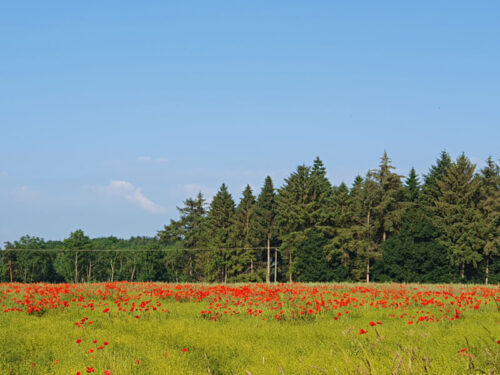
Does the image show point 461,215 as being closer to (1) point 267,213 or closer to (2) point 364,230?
(2) point 364,230

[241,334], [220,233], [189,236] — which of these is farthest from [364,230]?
[241,334]

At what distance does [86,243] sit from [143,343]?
281ft

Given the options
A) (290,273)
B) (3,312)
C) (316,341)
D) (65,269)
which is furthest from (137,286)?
(65,269)

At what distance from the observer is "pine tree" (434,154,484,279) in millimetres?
51094

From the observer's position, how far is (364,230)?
55.8 meters

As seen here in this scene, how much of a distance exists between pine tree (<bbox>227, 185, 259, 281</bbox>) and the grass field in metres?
47.4

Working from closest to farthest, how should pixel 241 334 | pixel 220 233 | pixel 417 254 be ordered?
pixel 241 334, pixel 417 254, pixel 220 233

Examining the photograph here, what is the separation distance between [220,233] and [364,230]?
70.1 ft

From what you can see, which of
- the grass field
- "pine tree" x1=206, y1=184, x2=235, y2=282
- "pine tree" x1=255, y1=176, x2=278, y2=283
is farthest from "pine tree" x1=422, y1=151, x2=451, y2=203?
the grass field

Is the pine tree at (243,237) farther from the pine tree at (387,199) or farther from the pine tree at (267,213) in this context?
the pine tree at (387,199)

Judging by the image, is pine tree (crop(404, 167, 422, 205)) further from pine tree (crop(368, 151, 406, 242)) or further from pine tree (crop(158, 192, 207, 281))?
pine tree (crop(158, 192, 207, 281))

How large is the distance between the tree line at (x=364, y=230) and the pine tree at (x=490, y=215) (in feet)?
0.38

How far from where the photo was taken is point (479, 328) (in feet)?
33.6

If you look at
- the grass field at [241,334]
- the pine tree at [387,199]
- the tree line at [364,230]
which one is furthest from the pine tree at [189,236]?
the grass field at [241,334]
